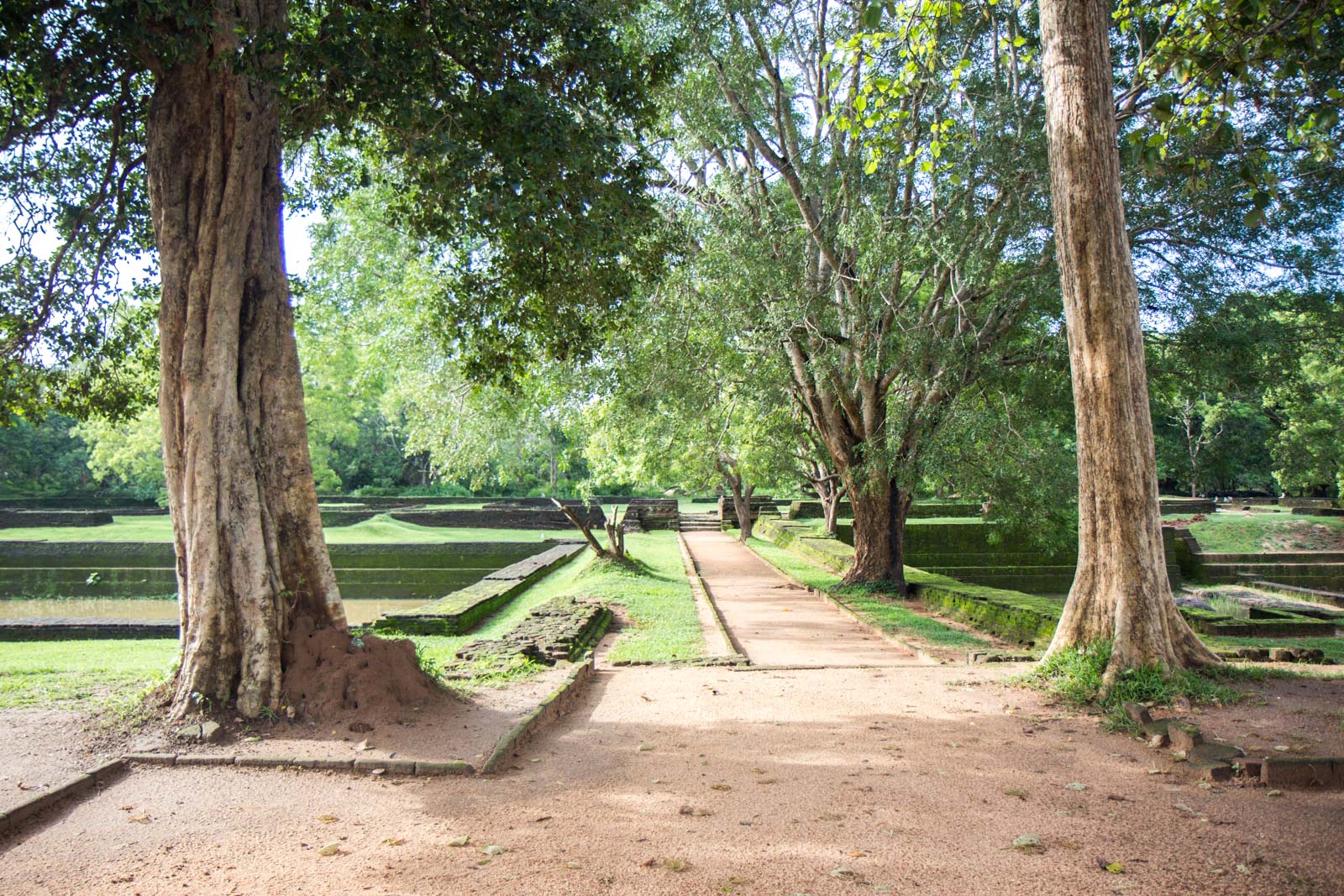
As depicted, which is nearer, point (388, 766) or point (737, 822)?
point (737, 822)

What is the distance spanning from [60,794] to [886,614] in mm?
9400

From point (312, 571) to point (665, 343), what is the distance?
6.94 meters

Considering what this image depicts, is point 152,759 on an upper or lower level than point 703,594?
upper

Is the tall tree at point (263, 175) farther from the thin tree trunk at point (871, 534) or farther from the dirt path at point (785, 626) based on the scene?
the thin tree trunk at point (871, 534)

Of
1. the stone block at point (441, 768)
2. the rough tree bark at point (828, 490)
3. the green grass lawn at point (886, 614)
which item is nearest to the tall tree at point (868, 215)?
the green grass lawn at point (886, 614)

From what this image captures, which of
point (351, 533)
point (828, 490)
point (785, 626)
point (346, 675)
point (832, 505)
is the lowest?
point (785, 626)

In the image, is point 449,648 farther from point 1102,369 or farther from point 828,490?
point 828,490

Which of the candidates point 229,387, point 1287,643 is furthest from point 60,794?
point 1287,643

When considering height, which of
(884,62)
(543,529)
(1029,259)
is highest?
(884,62)

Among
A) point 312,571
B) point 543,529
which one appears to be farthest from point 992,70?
point 543,529

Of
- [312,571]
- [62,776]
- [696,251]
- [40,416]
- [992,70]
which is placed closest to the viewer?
[62,776]

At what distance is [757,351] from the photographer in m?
12.1

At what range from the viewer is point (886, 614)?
11.3 m

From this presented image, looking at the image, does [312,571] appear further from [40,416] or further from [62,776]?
[40,416]
